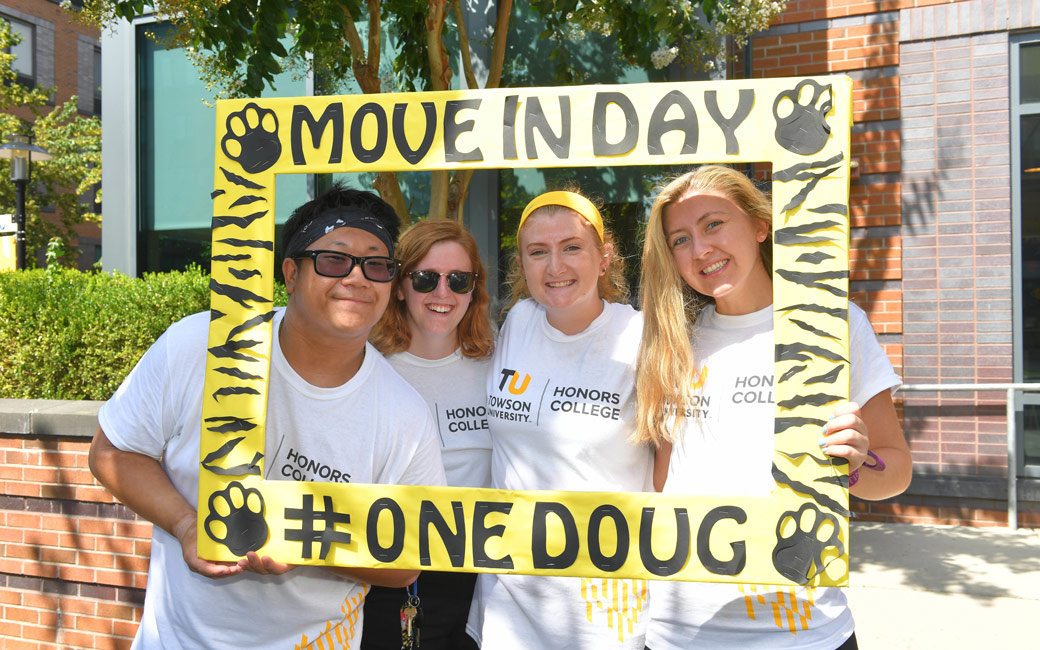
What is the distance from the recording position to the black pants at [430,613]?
2199 millimetres

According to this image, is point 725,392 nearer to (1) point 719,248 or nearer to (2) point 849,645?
(1) point 719,248

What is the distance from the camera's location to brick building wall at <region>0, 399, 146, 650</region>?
351 centimetres

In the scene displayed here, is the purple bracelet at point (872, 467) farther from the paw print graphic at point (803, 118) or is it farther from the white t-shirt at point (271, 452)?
the white t-shirt at point (271, 452)

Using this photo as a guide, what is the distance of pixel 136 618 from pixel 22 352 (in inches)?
109

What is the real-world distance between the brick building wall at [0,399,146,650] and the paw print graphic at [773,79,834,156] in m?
3.23

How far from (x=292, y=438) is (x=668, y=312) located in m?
0.98

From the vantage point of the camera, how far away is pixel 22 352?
17.5 feet

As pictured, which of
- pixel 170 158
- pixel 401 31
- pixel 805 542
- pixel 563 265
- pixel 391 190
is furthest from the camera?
pixel 170 158

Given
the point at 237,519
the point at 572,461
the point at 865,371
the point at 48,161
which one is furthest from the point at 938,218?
the point at 48,161

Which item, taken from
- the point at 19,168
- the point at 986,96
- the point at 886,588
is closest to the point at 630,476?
the point at 886,588

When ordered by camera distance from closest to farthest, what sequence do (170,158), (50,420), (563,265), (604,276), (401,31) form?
(563,265) → (604,276) → (50,420) → (401,31) → (170,158)

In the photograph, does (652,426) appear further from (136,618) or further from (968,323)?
(968,323)

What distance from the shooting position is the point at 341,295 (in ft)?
5.76

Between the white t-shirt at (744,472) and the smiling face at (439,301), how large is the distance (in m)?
0.79
